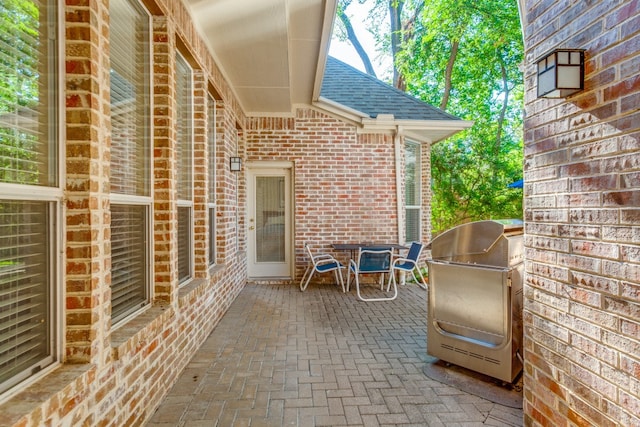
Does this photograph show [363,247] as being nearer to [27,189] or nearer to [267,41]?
[267,41]

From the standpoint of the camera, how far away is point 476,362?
287cm

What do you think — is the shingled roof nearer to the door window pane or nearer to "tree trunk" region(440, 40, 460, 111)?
the door window pane

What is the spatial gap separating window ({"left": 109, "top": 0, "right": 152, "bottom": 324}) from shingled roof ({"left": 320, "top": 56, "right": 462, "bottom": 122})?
4.37m

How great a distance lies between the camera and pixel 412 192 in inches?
286

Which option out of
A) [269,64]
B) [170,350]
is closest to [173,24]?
[269,64]

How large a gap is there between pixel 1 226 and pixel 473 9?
38.7 feet

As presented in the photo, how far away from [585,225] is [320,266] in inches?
190

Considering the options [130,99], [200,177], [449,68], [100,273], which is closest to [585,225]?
[100,273]

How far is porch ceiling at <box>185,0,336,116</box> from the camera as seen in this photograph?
10.6ft

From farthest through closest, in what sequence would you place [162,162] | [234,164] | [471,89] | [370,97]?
[471,89]
[370,97]
[234,164]
[162,162]

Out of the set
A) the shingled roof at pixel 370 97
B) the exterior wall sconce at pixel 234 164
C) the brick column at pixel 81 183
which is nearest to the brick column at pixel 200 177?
the exterior wall sconce at pixel 234 164

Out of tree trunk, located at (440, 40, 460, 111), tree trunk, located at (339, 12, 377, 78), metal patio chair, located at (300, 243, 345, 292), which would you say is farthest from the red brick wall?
tree trunk, located at (339, 12, 377, 78)

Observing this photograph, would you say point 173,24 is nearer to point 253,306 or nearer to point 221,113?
point 221,113

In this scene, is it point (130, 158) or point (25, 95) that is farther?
point (130, 158)
